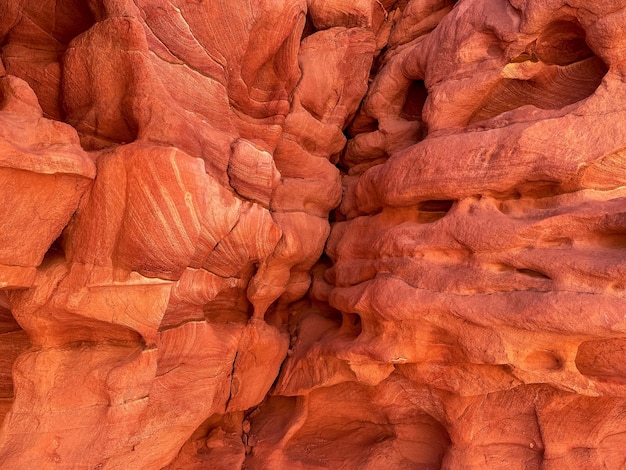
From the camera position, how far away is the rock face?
12.3 ft

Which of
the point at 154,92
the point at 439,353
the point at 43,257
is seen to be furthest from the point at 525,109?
the point at 43,257

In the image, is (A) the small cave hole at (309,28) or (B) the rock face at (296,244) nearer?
(B) the rock face at (296,244)

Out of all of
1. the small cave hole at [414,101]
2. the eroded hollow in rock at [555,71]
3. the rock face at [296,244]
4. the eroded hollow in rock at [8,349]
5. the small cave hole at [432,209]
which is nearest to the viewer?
the rock face at [296,244]

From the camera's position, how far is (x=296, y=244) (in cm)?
538

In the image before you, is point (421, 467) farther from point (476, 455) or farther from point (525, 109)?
point (525, 109)

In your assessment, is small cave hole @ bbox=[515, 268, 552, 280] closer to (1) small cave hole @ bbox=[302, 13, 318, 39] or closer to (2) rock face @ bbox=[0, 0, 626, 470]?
(2) rock face @ bbox=[0, 0, 626, 470]

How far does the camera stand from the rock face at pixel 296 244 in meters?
3.74

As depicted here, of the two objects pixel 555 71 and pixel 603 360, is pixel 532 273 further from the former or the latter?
pixel 555 71

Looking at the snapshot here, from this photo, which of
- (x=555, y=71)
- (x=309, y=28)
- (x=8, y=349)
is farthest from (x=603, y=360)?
(x=8, y=349)

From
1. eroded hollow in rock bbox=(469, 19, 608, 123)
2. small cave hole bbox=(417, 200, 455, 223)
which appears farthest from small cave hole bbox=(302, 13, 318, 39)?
small cave hole bbox=(417, 200, 455, 223)

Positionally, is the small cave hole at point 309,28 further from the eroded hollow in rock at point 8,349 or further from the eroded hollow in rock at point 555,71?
the eroded hollow in rock at point 8,349

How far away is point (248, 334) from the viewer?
527cm

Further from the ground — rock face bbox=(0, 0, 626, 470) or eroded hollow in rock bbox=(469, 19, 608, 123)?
eroded hollow in rock bbox=(469, 19, 608, 123)

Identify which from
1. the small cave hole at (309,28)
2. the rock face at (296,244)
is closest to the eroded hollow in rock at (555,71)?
the rock face at (296,244)
